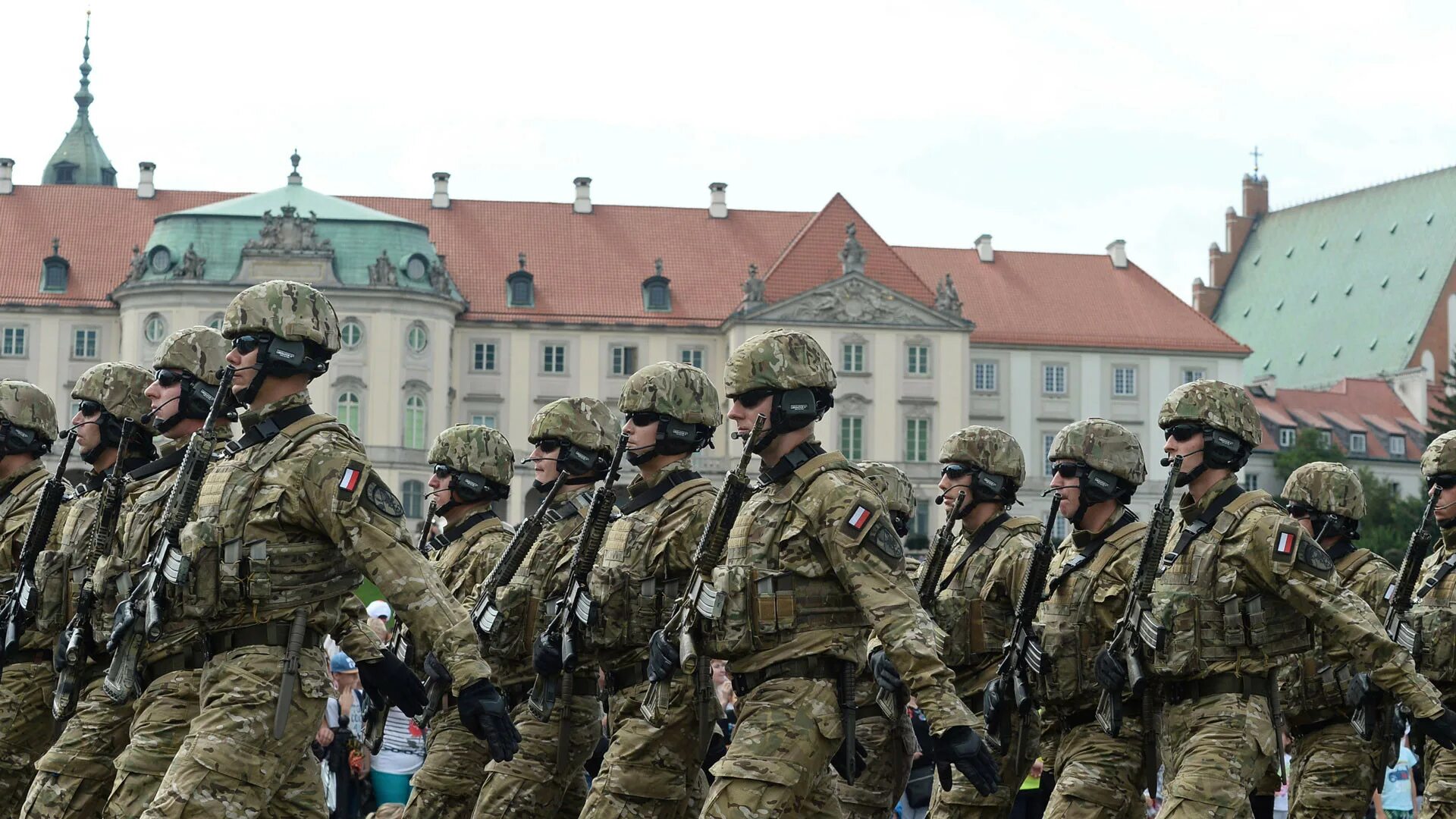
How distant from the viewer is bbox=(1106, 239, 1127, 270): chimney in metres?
91.9

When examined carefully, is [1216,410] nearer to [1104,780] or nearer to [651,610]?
[1104,780]

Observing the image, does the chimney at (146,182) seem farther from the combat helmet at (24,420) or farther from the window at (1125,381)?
the combat helmet at (24,420)

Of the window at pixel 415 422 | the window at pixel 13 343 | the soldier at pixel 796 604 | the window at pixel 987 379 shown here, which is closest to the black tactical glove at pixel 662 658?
the soldier at pixel 796 604

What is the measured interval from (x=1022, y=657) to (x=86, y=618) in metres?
4.39

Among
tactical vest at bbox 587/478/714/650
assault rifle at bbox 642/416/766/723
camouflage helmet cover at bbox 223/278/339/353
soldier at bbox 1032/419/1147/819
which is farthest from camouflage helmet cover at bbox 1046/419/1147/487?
camouflage helmet cover at bbox 223/278/339/353

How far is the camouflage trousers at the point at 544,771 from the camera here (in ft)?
33.6

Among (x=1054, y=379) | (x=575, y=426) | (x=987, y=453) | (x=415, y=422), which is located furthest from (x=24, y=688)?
(x=1054, y=379)

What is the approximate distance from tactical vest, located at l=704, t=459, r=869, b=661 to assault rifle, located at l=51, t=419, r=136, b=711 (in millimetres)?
2630

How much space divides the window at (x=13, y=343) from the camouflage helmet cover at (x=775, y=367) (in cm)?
7595

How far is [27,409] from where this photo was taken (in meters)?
12.2

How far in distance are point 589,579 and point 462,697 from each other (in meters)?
2.86

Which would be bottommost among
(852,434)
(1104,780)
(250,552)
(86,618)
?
(1104,780)

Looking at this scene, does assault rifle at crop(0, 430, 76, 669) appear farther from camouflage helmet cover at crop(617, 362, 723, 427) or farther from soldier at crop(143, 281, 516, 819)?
camouflage helmet cover at crop(617, 362, 723, 427)

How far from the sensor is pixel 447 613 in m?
7.95
